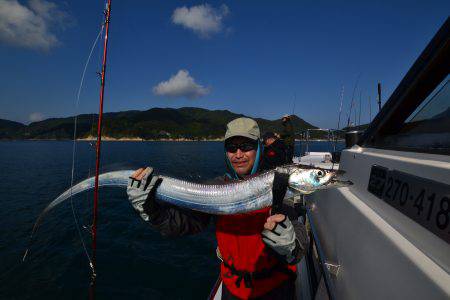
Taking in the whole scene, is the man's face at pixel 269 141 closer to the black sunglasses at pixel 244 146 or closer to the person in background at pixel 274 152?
the person in background at pixel 274 152

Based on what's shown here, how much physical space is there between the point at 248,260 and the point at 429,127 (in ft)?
7.86

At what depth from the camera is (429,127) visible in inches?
87.0

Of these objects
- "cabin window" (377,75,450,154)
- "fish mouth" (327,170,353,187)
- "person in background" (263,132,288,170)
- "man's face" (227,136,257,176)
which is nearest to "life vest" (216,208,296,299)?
"man's face" (227,136,257,176)

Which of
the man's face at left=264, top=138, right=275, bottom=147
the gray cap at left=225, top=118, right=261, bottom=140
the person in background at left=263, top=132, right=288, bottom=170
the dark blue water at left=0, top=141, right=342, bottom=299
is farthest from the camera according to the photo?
the man's face at left=264, top=138, right=275, bottom=147

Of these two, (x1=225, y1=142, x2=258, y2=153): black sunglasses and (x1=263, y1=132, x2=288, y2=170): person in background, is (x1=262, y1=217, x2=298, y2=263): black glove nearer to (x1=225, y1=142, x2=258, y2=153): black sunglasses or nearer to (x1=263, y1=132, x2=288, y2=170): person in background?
(x1=225, y1=142, x2=258, y2=153): black sunglasses

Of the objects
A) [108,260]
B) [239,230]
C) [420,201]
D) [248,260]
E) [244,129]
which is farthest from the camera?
[108,260]

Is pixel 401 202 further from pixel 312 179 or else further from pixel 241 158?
pixel 241 158

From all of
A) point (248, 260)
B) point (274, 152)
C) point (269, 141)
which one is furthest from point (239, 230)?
point (269, 141)

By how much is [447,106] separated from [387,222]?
1.05 m

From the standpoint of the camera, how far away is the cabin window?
6.43ft

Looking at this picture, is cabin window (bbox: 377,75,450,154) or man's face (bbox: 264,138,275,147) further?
man's face (bbox: 264,138,275,147)

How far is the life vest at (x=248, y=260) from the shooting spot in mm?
3334

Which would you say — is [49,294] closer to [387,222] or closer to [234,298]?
[234,298]

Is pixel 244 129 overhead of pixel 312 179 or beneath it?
overhead
